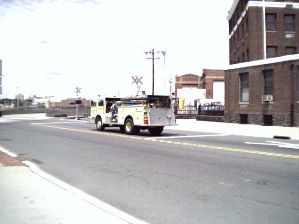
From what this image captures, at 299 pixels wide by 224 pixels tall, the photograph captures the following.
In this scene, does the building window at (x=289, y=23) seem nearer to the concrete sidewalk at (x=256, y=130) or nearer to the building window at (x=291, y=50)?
the building window at (x=291, y=50)

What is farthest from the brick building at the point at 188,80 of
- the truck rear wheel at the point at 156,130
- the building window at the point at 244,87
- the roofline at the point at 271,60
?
the truck rear wheel at the point at 156,130

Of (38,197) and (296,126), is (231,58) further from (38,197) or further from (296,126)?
(38,197)

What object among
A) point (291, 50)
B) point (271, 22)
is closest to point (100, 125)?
point (271, 22)

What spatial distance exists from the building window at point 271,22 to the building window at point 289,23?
1.31 metres

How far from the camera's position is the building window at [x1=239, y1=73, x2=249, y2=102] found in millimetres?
32562

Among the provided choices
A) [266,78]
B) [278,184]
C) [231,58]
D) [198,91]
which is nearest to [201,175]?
[278,184]

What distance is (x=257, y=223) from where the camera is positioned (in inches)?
232

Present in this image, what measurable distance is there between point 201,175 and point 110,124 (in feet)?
52.5

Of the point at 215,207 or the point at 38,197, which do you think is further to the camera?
the point at 38,197

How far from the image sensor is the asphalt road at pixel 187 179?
6.54 metres

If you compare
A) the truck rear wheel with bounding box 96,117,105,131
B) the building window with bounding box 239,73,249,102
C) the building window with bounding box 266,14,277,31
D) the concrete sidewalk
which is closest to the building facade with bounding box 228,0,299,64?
the building window with bounding box 266,14,277,31

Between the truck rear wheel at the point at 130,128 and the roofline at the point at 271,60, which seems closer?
the truck rear wheel at the point at 130,128

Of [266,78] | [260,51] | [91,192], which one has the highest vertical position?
[260,51]

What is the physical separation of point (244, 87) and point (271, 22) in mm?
14607
